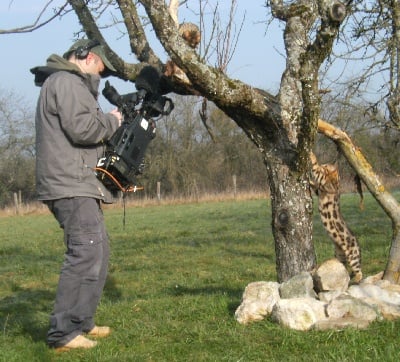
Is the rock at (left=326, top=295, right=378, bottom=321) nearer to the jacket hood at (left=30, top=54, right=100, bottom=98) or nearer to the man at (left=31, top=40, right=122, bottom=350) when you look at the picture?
the man at (left=31, top=40, right=122, bottom=350)

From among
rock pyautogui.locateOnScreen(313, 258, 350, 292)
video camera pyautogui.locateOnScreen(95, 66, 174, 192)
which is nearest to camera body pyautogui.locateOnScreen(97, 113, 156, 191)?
video camera pyautogui.locateOnScreen(95, 66, 174, 192)

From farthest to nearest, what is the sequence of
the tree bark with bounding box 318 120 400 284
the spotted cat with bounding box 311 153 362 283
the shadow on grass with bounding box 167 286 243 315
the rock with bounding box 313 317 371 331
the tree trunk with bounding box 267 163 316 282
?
the spotted cat with bounding box 311 153 362 283 → the tree bark with bounding box 318 120 400 284 → the shadow on grass with bounding box 167 286 243 315 → the tree trunk with bounding box 267 163 316 282 → the rock with bounding box 313 317 371 331

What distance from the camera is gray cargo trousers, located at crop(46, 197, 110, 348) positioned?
5.54m

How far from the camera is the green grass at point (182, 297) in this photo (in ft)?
16.9

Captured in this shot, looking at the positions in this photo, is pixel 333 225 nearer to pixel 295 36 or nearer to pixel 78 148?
pixel 295 36

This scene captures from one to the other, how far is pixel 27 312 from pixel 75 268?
3179 mm

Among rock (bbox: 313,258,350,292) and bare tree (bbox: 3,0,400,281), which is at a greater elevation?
bare tree (bbox: 3,0,400,281)

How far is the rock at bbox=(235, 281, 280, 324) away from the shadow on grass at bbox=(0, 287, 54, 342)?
1.85 meters

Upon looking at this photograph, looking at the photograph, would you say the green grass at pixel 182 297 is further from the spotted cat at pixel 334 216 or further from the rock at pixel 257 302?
the spotted cat at pixel 334 216

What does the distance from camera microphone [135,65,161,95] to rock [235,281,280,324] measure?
1982mm

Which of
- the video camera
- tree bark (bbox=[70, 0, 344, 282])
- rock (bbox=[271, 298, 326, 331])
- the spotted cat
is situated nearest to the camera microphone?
the video camera

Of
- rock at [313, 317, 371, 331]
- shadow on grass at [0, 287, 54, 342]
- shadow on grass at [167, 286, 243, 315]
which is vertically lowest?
shadow on grass at [0, 287, 54, 342]

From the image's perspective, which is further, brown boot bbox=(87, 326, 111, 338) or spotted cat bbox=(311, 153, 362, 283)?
spotted cat bbox=(311, 153, 362, 283)

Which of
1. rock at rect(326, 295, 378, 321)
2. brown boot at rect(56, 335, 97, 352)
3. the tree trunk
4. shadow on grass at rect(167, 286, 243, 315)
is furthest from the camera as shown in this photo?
shadow on grass at rect(167, 286, 243, 315)
